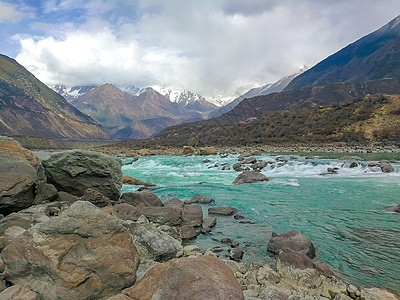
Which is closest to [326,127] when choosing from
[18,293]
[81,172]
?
[81,172]

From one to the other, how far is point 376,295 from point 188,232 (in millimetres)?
5946

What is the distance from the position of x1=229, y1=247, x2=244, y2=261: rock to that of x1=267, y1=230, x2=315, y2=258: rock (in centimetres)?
96

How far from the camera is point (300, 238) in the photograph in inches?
334

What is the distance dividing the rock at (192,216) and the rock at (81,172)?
3635 mm

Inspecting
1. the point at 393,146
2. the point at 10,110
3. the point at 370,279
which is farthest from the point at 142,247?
the point at 10,110

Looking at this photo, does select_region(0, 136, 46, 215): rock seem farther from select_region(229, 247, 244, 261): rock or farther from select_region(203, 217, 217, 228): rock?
select_region(229, 247, 244, 261): rock

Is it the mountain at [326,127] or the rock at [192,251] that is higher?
the mountain at [326,127]

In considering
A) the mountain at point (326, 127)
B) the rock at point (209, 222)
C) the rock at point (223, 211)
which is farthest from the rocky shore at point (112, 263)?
the mountain at point (326, 127)

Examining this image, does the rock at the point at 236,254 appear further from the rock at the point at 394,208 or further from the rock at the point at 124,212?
the rock at the point at 394,208

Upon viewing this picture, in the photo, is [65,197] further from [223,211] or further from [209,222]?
[223,211]

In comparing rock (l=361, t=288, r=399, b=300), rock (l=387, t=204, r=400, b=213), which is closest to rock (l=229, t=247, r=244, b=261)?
rock (l=361, t=288, r=399, b=300)

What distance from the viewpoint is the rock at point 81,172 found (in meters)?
12.0

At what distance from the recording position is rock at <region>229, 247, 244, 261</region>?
820 cm

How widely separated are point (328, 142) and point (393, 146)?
37.4ft
